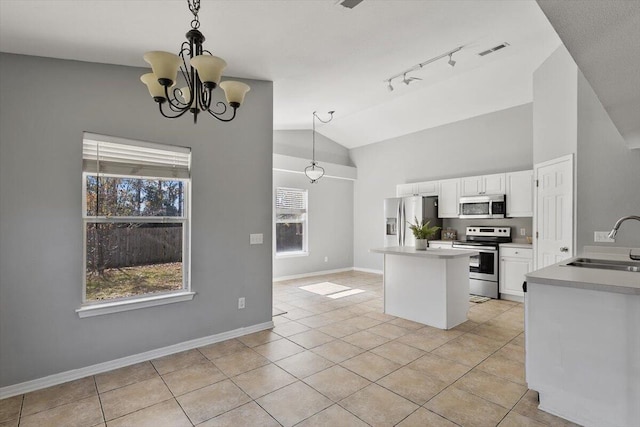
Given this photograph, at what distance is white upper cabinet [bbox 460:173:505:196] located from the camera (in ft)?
17.7

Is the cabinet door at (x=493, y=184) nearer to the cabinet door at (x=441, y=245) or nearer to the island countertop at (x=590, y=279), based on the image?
the cabinet door at (x=441, y=245)

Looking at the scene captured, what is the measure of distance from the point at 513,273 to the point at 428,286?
2.01m

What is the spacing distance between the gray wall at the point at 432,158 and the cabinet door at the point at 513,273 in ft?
5.22

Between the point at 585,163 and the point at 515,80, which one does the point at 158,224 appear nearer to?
the point at 585,163

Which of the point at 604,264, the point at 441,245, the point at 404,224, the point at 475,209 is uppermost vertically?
the point at 475,209

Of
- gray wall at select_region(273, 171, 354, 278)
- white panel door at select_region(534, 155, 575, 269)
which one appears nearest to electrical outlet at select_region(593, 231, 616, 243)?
white panel door at select_region(534, 155, 575, 269)

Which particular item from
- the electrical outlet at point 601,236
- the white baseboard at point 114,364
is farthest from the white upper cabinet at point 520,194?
the white baseboard at point 114,364

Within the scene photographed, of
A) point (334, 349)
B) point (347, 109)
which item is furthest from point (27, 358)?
point (347, 109)

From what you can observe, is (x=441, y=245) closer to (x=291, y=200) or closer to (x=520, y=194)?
(x=520, y=194)

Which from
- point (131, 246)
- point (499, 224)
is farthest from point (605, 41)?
point (499, 224)

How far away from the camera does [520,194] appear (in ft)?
16.9

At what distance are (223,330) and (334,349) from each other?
4.12 ft

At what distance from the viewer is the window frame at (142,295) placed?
9.09 ft

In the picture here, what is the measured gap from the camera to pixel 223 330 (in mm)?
3541
